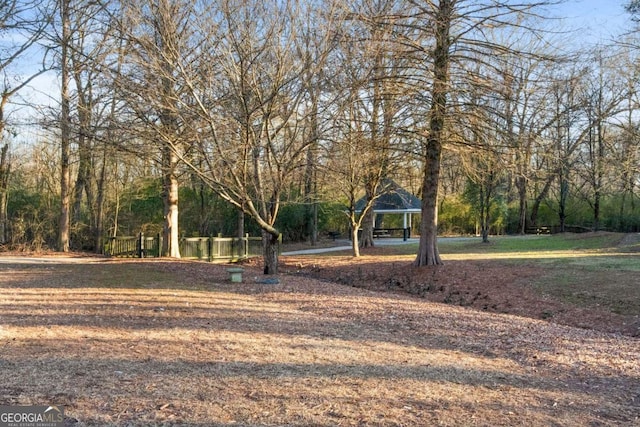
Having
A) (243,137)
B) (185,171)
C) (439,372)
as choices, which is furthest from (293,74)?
(439,372)

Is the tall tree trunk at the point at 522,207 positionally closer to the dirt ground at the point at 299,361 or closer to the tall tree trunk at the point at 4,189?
the dirt ground at the point at 299,361

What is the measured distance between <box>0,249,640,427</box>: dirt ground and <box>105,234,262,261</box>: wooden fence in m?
10.4

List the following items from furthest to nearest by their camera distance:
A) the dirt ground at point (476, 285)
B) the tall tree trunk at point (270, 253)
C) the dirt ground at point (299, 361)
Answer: the tall tree trunk at point (270, 253) → the dirt ground at point (476, 285) → the dirt ground at point (299, 361)

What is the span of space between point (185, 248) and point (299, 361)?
17.1 metres

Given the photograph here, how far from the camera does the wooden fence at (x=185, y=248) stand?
21484 millimetres

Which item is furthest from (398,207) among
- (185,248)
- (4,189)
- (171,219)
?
(4,189)

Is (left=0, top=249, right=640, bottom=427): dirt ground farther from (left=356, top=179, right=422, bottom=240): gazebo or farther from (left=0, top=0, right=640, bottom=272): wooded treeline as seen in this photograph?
(left=356, top=179, right=422, bottom=240): gazebo

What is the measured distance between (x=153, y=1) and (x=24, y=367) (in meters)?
7.88

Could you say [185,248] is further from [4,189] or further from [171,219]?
[4,189]

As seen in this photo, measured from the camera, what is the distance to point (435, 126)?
576 inches

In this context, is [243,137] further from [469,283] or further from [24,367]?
[24,367]

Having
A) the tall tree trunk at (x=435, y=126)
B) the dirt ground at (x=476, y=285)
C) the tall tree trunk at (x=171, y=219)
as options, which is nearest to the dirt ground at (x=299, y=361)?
the dirt ground at (x=476, y=285)

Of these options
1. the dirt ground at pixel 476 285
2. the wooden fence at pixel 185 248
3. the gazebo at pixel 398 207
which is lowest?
the dirt ground at pixel 476 285

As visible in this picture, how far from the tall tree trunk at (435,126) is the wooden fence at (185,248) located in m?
9.67
